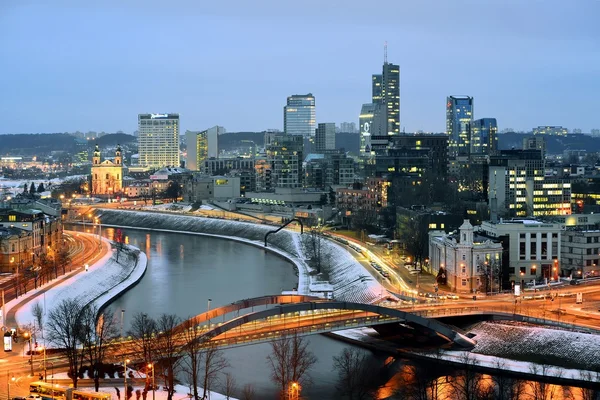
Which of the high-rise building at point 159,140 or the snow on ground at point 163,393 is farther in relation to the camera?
the high-rise building at point 159,140

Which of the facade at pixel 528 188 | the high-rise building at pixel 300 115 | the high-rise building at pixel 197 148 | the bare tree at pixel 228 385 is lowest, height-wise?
the bare tree at pixel 228 385

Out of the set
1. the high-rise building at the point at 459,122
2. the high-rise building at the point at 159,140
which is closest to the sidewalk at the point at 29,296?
the high-rise building at the point at 459,122

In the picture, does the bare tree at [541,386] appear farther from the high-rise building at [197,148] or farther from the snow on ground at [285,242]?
the high-rise building at [197,148]

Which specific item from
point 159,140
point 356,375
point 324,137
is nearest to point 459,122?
point 324,137

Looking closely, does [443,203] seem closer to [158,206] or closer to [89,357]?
[158,206]

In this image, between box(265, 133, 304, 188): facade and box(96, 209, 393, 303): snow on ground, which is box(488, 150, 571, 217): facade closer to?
box(96, 209, 393, 303): snow on ground

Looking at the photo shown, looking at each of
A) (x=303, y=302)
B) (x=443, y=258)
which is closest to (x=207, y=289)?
(x=443, y=258)

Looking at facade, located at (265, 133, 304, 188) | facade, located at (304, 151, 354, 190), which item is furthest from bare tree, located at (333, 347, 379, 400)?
facade, located at (265, 133, 304, 188)
